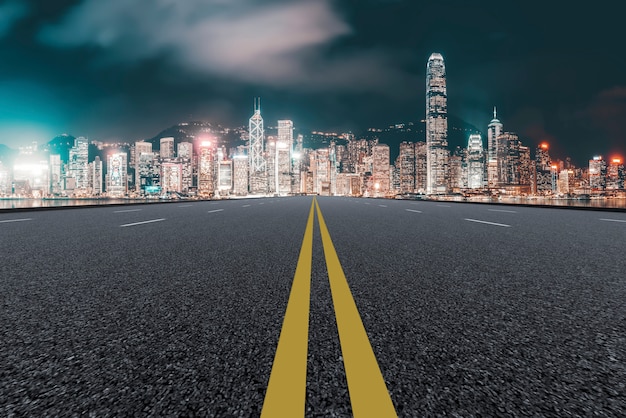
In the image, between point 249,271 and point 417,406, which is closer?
point 417,406

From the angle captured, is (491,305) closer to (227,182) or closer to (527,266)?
(527,266)

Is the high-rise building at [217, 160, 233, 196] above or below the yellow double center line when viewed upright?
above

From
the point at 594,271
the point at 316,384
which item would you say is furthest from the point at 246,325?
the point at 594,271

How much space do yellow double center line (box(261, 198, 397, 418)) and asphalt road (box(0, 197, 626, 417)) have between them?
56 millimetres

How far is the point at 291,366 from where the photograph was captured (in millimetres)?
2473

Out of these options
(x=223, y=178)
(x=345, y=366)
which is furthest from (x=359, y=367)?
(x=223, y=178)

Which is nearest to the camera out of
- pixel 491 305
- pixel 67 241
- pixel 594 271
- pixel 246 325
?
pixel 246 325

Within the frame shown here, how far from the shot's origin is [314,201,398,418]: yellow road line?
2014mm

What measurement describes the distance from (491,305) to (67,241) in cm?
804

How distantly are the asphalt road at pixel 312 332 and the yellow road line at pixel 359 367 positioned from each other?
5cm

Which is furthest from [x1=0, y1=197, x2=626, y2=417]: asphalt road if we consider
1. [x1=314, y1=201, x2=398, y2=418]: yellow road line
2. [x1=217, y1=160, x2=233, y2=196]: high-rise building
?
[x1=217, y1=160, x2=233, y2=196]: high-rise building

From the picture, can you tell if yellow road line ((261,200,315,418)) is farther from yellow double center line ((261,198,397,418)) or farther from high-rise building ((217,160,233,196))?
high-rise building ((217,160,233,196))

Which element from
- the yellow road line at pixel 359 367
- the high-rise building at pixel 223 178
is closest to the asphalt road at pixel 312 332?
the yellow road line at pixel 359 367

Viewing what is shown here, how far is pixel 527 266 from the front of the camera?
5789 mm
